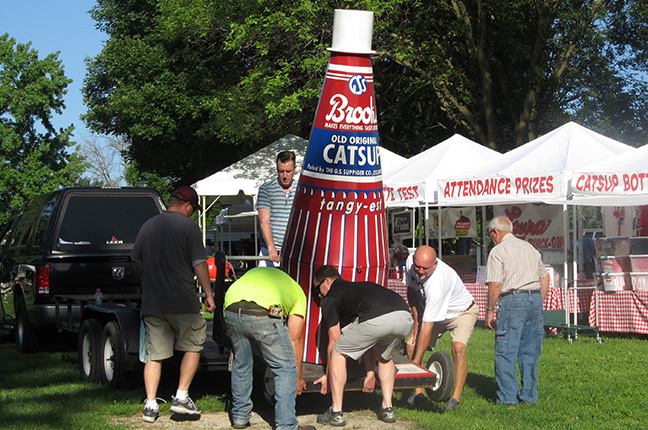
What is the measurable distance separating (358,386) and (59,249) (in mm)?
4538

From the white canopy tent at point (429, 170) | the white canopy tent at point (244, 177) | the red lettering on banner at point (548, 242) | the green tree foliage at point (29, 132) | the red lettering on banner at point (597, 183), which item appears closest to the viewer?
the red lettering on banner at point (597, 183)

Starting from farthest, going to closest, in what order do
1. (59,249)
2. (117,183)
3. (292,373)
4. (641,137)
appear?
(117,183)
(641,137)
(59,249)
(292,373)

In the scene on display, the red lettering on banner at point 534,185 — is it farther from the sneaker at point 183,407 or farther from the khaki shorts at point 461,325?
the sneaker at point 183,407

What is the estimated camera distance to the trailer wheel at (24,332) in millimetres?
10352

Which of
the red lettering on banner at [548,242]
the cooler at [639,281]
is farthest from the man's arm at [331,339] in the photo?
the red lettering on banner at [548,242]

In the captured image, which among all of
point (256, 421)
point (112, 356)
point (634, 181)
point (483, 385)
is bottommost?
point (256, 421)

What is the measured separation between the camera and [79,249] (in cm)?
955

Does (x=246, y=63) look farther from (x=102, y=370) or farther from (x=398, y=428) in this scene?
(x=398, y=428)

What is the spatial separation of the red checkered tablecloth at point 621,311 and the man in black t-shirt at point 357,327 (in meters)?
6.48

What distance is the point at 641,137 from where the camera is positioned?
89.8 ft

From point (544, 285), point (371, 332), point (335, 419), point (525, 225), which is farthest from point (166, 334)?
point (525, 225)

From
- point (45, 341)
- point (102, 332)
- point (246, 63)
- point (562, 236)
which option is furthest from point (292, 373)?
point (246, 63)

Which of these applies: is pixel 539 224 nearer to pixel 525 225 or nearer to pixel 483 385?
pixel 525 225

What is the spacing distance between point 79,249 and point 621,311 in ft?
25.7
